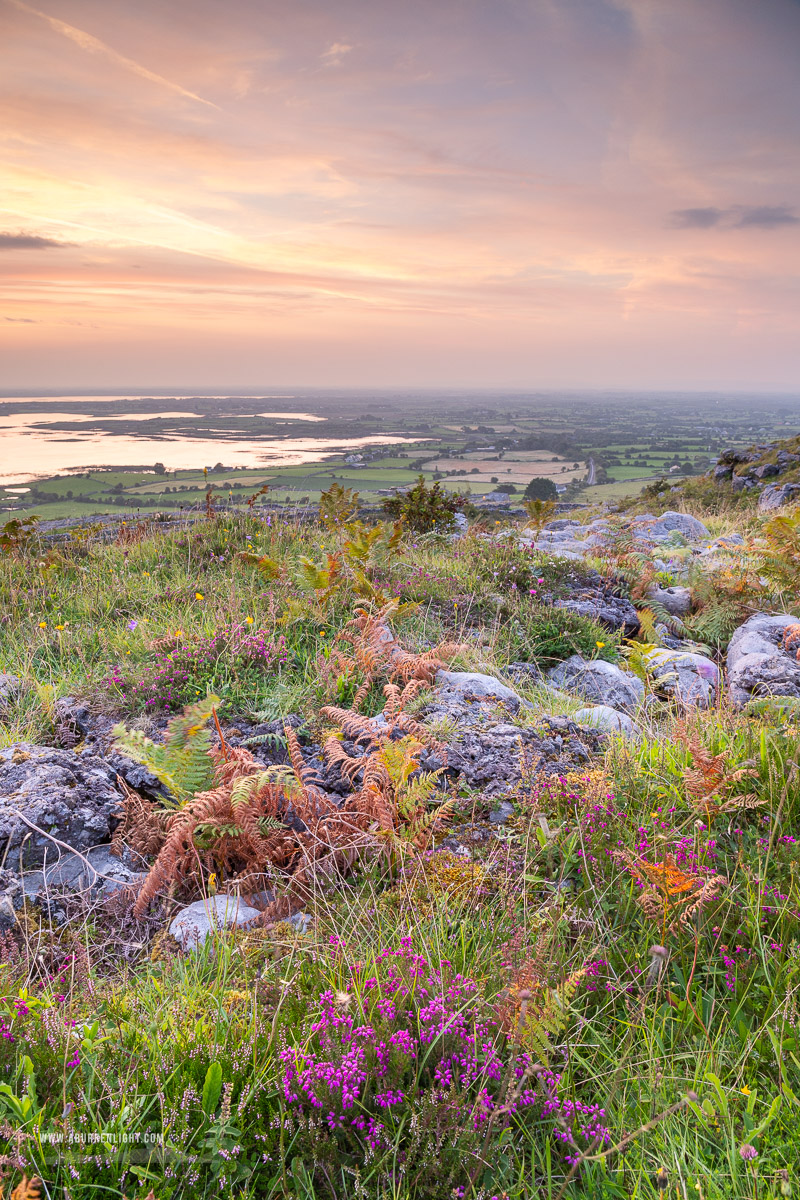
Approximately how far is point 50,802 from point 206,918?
1150mm

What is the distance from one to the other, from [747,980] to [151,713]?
13.1ft

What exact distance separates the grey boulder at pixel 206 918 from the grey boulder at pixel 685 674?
134 inches

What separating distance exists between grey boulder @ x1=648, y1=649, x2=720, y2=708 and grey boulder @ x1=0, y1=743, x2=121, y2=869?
387 cm

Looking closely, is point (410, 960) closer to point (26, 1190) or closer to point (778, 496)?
point (26, 1190)

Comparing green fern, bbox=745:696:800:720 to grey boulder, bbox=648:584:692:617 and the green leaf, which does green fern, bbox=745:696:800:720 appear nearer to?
the green leaf

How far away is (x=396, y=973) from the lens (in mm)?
2078

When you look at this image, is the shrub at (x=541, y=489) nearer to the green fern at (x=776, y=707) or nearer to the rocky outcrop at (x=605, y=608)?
the rocky outcrop at (x=605, y=608)

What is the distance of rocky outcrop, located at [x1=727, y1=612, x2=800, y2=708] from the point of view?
4785 millimetres

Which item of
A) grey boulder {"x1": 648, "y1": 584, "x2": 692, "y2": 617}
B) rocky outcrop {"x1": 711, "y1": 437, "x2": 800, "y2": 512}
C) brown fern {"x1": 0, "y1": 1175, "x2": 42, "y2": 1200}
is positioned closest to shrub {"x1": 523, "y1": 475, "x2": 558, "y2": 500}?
rocky outcrop {"x1": 711, "y1": 437, "x2": 800, "y2": 512}

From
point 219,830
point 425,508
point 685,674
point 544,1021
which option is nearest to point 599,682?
point 685,674

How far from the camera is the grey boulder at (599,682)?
5152 mm

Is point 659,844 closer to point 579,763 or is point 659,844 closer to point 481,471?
point 579,763

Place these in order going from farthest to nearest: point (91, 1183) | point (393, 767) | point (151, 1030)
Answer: point (393, 767), point (151, 1030), point (91, 1183)

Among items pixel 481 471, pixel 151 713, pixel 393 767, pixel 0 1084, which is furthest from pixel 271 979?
pixel 481 471
